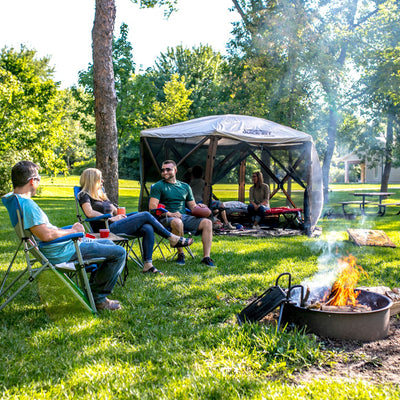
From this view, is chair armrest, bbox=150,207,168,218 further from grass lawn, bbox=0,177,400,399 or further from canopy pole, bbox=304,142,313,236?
canopy pole, bbox=304,142,313,236

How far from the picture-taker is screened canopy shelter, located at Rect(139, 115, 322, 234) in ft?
27.7

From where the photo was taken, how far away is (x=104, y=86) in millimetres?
7742

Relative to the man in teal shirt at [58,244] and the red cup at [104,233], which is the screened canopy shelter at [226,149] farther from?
the man in teal shirt at [58,244]

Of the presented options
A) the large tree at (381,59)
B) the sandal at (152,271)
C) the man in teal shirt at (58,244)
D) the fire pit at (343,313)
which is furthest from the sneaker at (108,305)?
the large tree at (381,59)

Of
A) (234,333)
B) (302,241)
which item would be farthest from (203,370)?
(302,241)

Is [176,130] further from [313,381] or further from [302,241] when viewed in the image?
[313,381]

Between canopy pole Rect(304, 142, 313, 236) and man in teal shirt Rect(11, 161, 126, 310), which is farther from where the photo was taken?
canopy pole Rect(304, 142, 313, 236)

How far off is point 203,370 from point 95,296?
1.54m

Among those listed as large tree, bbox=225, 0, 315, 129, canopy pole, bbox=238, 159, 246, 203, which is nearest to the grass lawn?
canopy pole, bbox=238, 159, 246, 203

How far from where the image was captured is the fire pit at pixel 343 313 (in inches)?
121

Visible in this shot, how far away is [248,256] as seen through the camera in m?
6.31

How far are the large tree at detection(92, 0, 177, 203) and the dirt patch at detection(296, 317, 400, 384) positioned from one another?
19.0ft

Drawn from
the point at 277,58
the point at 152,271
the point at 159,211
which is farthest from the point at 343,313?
the point at 277,58

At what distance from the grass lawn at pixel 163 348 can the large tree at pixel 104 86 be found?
11.7 feet
